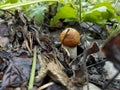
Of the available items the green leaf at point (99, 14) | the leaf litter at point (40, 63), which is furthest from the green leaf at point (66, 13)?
the leaf litter at point (40, 63)

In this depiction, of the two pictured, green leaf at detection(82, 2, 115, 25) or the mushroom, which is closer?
the mushroom

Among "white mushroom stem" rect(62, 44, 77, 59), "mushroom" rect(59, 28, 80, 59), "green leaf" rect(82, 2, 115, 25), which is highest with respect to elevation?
"green leaf" rect(82, 2, 115, 25)

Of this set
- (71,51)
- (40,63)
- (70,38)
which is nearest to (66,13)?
(70,38)

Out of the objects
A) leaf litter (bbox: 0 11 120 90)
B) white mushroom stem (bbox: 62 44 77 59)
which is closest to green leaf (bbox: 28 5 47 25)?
leaf litter (bbox: 0 11 120 90)

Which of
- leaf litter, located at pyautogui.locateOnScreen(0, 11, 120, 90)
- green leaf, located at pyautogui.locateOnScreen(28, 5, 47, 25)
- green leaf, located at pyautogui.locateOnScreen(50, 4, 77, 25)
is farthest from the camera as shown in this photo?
green leaf, located at pyautogui.locateOnScreen(28, 5, 47, 25)

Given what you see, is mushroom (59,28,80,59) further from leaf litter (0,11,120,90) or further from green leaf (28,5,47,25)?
green leaf (28,5,47,25)

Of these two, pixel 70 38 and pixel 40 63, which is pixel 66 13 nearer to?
pixel 70 38

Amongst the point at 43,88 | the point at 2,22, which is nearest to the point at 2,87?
the point at 43,88

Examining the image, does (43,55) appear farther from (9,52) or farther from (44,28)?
(44,28)
